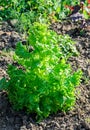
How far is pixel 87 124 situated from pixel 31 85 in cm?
70

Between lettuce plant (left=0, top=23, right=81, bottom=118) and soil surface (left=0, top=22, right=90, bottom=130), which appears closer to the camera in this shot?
lettuce plant (left=0, top=23, right=81, bottom=118)

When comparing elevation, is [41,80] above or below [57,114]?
above

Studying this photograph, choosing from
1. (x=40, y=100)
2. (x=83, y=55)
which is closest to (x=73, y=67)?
(x=83, y=55)

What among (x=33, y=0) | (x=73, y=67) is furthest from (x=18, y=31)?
(x=73, y=67)

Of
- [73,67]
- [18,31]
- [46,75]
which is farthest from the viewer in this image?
[18,31]

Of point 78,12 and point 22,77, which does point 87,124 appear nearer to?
point 22,77

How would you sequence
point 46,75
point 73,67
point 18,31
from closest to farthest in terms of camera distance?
point 46,75
point 73,67
point 18,31

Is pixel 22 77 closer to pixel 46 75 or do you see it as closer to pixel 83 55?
pixel 46 75

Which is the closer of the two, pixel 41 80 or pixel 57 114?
pixel 41 80

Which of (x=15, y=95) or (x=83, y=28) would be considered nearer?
(x=15, y=95)

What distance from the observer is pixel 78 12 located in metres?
6.74

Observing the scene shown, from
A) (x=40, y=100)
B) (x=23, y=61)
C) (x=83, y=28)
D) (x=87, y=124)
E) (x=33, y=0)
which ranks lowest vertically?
(x=87, y=124)

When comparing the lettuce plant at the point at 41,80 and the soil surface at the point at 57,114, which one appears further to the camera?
the soil surface at the point at 57,114

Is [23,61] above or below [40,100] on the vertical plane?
above
